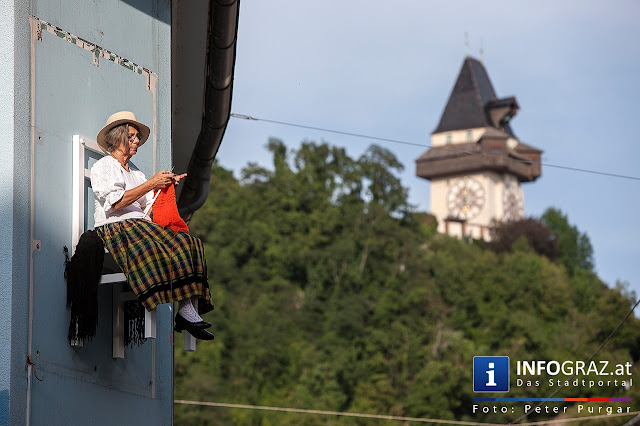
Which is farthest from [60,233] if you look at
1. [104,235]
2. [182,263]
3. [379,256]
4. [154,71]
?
[379,256]

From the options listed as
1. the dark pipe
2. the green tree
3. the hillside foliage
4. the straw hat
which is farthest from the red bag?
the green tree

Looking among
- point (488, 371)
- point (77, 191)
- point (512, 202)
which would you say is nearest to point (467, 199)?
point (512, 202)

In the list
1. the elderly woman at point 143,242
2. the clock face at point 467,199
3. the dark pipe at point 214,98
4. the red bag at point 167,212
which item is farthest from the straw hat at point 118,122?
the clock face at point 467,199

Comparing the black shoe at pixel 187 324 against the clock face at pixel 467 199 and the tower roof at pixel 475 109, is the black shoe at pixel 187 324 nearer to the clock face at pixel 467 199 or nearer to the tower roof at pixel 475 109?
the clock face at pixel 467 199

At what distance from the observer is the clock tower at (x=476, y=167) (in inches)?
4072

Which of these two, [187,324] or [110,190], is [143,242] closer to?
[110,190]

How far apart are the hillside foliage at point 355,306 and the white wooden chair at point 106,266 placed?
52.5 m

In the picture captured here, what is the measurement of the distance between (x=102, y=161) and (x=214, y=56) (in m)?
2.80

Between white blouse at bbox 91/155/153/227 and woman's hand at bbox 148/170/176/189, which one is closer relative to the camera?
woman's hand at bbox 148/170/176/189

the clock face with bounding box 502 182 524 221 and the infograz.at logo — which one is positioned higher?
the clock face with bounding box 502 182 524 221

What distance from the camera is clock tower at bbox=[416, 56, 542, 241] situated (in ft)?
339

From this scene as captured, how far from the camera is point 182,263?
6.50 meters

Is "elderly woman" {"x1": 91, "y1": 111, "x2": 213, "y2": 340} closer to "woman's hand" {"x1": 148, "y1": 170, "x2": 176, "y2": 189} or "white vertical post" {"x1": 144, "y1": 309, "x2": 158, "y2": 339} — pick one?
"woman's hand" {"x1": 148, "y1": 170, "x2": 176, "y2": 189}

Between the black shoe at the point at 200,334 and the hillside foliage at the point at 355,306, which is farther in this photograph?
the hillside foliage at the point at 355,306
